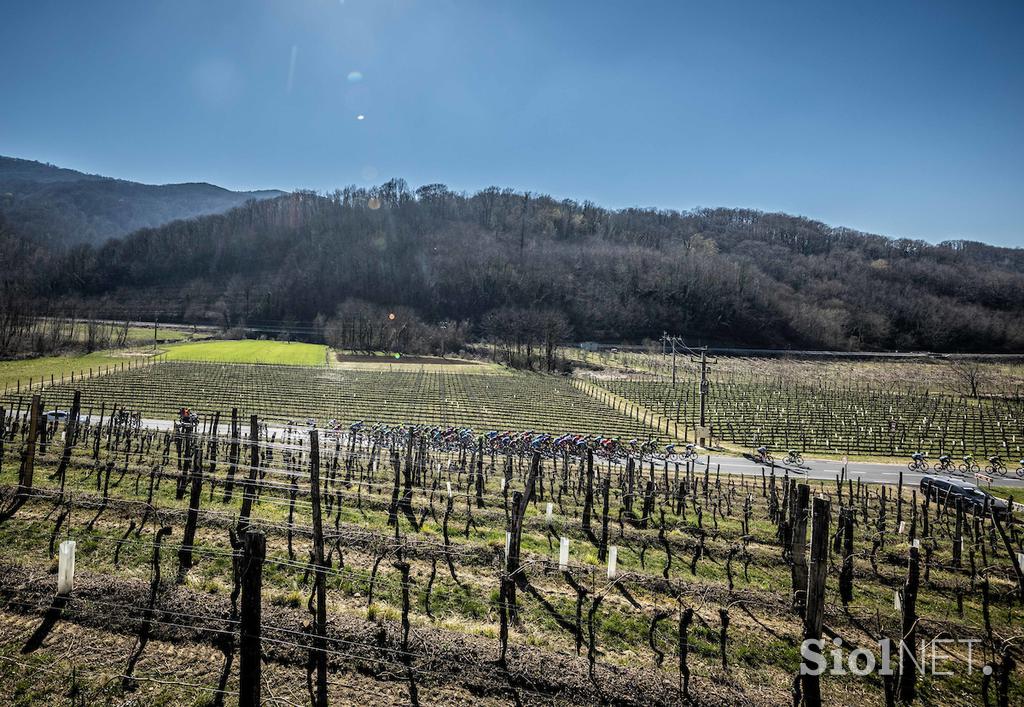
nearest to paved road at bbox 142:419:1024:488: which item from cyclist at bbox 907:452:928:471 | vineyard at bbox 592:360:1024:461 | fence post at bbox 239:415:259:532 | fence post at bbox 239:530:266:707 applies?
cyclist at bbox 907:452:928:471

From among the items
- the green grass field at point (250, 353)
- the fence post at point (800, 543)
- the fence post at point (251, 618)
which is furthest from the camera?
the green grass field at point (250, 353)

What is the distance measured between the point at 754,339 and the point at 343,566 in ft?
483

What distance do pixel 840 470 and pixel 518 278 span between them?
12630 cm

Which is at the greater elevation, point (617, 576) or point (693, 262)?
point (693, 262)

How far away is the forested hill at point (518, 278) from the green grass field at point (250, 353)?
4250 cm

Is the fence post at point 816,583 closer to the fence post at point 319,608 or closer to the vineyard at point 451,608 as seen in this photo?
the vineyard at point 451,608

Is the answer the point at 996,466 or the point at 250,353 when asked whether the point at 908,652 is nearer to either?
the point at 996,466

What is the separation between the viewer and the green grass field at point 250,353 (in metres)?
74.6

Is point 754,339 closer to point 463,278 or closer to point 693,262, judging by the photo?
point 693,262

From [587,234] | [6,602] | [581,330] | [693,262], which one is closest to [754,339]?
[693,262]

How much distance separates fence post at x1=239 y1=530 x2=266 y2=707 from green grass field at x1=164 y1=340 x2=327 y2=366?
73339 millimetres

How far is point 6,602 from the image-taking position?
795 cm

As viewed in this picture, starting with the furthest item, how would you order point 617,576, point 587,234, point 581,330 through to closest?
point 587,234 < point 581,330 < point 617,576

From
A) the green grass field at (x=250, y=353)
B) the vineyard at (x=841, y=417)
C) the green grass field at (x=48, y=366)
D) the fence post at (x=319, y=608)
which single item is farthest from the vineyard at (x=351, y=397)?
the fence post at (x=319, y=608)
